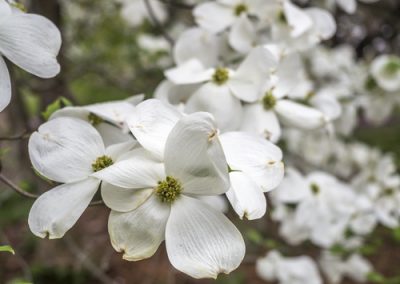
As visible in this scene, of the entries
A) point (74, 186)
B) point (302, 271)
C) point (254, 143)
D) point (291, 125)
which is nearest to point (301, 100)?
point (291, 125)

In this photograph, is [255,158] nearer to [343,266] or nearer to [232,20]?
[232,20]

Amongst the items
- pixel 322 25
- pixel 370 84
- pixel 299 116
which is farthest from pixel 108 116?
pixel 370 84

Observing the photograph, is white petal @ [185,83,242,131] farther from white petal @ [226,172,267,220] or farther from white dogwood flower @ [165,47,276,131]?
white petal @ [226,172,267,220]

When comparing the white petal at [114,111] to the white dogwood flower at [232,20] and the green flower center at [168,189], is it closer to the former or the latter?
the green flower center at [168,189]

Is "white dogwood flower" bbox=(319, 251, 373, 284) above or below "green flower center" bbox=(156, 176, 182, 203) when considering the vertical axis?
below

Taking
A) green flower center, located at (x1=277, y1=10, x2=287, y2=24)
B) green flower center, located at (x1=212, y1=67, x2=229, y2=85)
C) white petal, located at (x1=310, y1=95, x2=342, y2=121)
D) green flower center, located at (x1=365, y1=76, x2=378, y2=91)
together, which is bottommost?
green flower center, located at (x1=365, y1=76, x2=378, y2=91)

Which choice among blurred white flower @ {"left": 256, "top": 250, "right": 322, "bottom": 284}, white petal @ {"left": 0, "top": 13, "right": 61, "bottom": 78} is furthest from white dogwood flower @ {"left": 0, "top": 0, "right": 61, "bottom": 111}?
blurred white flower @ {"left": 256, "top": 250, "right": 322, "bottom": 284}

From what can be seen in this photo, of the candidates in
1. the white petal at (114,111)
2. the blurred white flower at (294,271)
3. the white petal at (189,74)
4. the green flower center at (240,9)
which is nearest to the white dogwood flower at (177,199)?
the white petal at (114,111)
